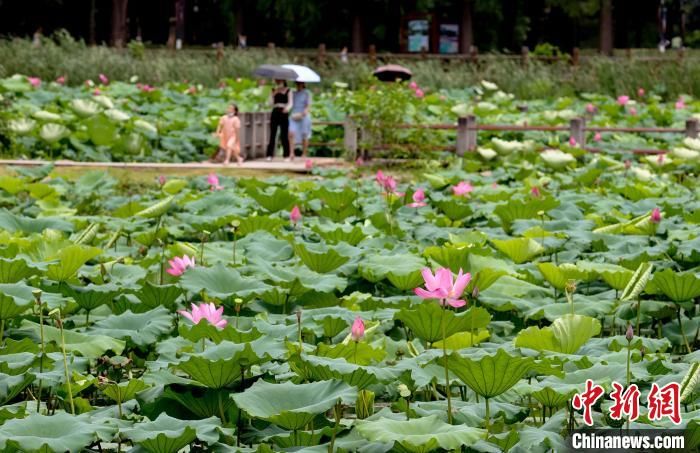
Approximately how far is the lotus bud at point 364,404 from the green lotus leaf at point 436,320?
1.13 ft

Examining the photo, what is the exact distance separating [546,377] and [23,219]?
3.58 metres

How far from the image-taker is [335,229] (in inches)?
247

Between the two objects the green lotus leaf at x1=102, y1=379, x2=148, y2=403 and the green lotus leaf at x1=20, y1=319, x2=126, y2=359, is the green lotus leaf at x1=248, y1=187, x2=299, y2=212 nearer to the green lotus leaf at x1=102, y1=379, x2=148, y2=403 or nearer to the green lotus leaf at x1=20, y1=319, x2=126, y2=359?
the green lotus leaf at x1=20, y1=319, x2=126, y2=359

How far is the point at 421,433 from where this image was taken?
3.09 m

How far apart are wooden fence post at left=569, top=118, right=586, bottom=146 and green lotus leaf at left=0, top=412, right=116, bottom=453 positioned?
11.3 meters

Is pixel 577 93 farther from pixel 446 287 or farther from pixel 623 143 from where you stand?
pixel 446 287

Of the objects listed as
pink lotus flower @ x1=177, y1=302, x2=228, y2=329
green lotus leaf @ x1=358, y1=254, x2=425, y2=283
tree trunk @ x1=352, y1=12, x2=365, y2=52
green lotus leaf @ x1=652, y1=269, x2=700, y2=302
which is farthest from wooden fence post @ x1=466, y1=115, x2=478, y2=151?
tree trunk @ x1=352, y1=12, x2=365, y2=52

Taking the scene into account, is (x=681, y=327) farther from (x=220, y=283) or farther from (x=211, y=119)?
(x=211, y=119)

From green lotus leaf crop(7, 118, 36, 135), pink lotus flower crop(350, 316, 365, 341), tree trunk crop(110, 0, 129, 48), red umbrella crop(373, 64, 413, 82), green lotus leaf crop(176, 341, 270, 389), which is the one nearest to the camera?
green lotus leaf crop(176, 341, 270, 389)

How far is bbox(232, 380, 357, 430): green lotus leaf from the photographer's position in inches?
124

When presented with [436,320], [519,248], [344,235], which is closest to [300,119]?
[344,235]

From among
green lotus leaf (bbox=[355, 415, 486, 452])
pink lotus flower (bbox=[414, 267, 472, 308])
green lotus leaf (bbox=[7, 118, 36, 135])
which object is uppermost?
green lotus leaf (bbox=[7, 118, 36, 135])

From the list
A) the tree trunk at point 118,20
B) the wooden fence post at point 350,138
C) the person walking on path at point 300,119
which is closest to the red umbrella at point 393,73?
the person walking on path at point 300,119

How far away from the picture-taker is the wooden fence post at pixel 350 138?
14.4 m
